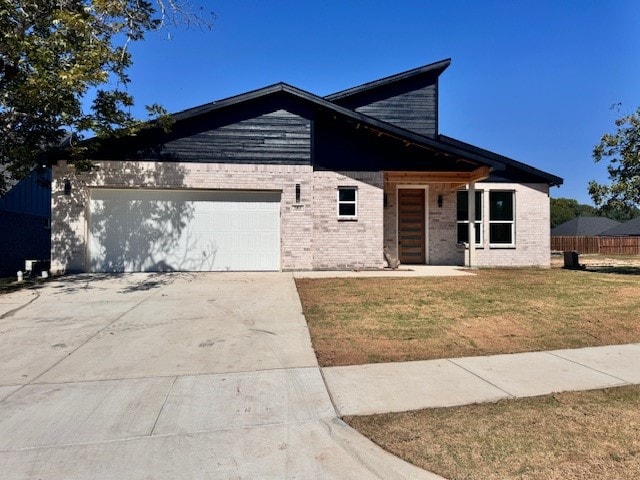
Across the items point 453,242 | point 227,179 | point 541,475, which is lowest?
point 541,475

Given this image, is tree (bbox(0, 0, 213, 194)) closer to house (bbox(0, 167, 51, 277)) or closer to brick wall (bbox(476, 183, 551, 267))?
house (bbox(0, 167, 51, 277))

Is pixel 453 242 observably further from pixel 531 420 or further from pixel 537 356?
pixel 531 420

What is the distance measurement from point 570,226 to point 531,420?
62121 millimetres

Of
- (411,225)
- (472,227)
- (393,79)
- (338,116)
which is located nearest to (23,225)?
(338,116)

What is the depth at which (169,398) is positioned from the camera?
14.3 feet

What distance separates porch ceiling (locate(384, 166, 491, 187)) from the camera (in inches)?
552

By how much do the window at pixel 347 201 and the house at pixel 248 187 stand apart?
3 centimetres

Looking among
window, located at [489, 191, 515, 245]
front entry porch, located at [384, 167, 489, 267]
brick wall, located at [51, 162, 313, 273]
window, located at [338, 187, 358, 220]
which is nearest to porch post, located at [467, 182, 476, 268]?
front entry porch, located at [384, 167, 489, 267]

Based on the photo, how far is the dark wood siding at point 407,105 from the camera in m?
16.6

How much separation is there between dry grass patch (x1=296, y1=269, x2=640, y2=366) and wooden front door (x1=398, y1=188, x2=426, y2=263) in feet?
12.8

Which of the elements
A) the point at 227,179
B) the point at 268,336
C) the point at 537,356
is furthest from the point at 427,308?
the point at 227,179

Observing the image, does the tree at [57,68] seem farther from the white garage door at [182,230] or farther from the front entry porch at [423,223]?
the front entry porch at [423,223]

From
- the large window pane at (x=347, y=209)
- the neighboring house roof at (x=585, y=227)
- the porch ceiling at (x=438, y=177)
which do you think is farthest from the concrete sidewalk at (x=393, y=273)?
Answer: the neighboring house roof at (x=585, y=227)

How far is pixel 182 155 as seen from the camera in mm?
12930
